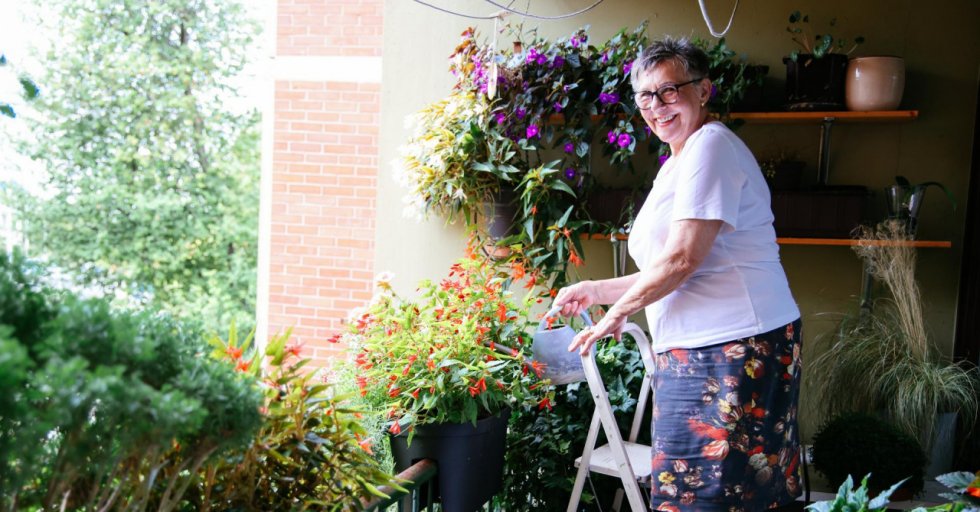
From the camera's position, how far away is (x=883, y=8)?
122 inches

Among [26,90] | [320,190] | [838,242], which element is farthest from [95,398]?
[320,190]

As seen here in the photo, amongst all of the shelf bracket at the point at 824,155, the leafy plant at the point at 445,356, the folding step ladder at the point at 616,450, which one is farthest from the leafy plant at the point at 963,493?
the shelf bracket at the point at 824,155

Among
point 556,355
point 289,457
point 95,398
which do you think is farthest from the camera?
point 556,355

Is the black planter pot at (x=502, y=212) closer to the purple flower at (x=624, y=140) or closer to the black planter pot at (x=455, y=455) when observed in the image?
the purple flower at (x=624, y=140)

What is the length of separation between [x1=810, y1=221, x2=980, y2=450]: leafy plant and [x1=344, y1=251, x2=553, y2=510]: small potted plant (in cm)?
130

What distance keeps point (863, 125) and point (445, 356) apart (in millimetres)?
2074

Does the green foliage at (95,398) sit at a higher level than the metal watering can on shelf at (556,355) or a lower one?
higher

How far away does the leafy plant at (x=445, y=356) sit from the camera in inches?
79.1

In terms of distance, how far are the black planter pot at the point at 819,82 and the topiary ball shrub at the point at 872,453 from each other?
45.3 inches

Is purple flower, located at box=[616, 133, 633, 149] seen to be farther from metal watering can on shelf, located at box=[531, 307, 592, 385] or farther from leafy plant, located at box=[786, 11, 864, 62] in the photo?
metal watering can on shelf, located at box=[531, 307, 592, 385]

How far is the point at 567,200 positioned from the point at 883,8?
1446 mm

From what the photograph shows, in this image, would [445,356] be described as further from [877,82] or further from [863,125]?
[863,125]

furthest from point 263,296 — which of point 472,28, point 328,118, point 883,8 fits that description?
point 883,8

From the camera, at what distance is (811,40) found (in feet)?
10.4
